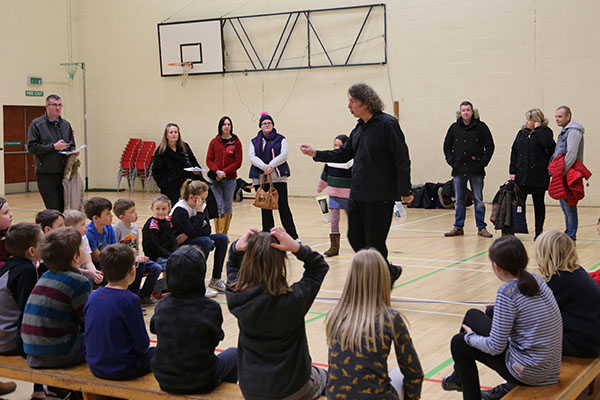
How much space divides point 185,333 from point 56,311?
830mm

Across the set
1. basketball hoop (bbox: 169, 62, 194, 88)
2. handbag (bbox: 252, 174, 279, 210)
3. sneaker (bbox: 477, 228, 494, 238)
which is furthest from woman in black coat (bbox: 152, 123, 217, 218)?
basketball hoop (bbox: 169, 62, 194, 88)

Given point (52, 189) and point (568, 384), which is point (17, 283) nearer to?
point (568, 384)

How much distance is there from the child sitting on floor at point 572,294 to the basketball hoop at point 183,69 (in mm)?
14126

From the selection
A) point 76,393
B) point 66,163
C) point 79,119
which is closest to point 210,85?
point 79,119

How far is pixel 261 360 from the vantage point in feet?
9.85

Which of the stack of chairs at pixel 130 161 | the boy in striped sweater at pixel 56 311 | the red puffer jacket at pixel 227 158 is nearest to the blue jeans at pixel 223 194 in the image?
the red puffer jacket at pixel 227 158

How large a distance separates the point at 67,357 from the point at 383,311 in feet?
5.74

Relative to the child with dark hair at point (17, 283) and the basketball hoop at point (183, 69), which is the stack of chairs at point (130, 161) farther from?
the child with dark hair at point (17, 283)

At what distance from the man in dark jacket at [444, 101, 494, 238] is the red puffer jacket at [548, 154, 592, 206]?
1.32m

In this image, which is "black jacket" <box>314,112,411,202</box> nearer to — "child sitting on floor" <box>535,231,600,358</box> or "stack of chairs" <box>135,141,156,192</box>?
"child sitting on floor" <box>535,231,600,358</box>

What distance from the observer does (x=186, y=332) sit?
3137 mm

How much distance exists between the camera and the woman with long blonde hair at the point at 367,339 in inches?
107

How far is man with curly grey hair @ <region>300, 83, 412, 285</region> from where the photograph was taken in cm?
541

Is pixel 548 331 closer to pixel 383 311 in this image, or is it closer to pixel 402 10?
pixel 383 311
